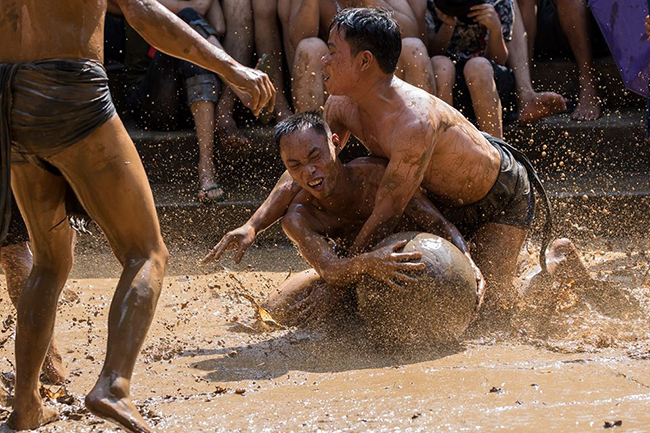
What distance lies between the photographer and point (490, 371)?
3.96 m

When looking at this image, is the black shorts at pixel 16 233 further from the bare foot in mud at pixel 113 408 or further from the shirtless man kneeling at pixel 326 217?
the bare foot in mud at pixel 113 408

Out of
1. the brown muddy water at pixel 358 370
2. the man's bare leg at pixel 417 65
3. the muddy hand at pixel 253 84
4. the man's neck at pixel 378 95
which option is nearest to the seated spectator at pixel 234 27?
the man's bare leg at pixel 417 65

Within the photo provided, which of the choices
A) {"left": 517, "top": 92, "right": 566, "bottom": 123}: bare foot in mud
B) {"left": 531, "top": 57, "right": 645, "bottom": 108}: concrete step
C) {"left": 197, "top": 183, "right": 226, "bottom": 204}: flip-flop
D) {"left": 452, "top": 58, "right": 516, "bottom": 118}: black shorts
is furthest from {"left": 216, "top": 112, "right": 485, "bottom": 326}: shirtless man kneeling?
{"left": 531, "top": 57, "right": 645, "bottom": 108}: concrete step

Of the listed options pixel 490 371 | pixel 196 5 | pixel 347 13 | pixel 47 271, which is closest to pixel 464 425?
pixel 490 371

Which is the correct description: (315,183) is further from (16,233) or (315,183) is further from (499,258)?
(16,233)

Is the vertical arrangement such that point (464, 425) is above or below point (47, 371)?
above

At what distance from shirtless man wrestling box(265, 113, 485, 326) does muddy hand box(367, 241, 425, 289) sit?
0.04 feet

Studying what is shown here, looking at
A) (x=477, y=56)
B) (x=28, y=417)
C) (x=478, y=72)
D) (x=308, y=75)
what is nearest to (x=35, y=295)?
(x=28, y=417)

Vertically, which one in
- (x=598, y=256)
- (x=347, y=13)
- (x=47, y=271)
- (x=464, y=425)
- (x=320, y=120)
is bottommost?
(x=598, y=256)

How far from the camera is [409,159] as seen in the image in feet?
14.8

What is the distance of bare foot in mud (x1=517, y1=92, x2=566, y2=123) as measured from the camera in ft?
24.8

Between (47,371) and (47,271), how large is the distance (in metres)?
0.67

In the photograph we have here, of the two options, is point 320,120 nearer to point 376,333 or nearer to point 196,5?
point 376,333

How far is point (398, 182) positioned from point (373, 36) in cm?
77
